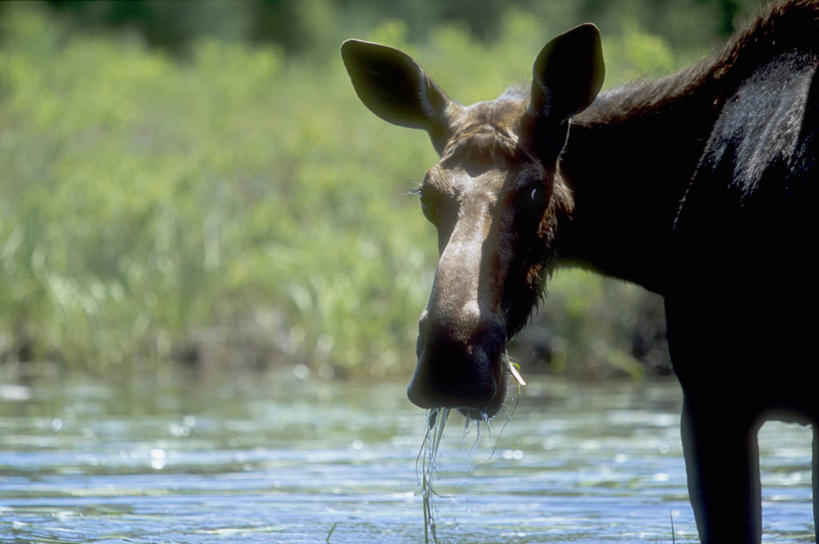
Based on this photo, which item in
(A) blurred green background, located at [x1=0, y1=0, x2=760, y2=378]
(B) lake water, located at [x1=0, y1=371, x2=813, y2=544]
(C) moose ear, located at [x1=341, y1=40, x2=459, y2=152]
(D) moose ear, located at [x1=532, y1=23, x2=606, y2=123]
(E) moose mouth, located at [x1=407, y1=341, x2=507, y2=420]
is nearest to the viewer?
(E) moose mouth, located at [x1=407, y1=341, x2=507, y2=420]

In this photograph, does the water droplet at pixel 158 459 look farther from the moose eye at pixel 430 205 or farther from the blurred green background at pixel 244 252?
the moose eye at pixel 430 205

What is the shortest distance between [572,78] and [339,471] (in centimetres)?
377

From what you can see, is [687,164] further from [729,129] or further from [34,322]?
[34,322]

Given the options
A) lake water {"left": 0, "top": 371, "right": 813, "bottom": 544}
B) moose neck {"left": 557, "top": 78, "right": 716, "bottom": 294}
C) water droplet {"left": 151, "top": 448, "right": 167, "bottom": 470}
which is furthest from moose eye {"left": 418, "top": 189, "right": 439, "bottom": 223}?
water droplet {"left": 151, "top": 448, "right": 167, "bottom": 470}

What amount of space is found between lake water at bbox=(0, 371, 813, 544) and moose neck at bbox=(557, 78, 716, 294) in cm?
81

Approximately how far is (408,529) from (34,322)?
9.67 meters

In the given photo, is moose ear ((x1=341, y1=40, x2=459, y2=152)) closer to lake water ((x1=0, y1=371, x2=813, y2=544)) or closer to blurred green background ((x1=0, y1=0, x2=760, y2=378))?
blurred green background ((x1=0, y1=0, x2=760, y2=378))

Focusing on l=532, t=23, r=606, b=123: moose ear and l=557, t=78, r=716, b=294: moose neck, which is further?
l=557, t=78, r=716, b=294: moose neck

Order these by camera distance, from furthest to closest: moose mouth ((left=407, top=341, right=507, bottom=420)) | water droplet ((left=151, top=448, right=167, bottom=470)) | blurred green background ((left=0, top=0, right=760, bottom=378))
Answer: blurred green background ((left=0, top=0, right=760, bottom=378)), water droplet ((left=151, top=448, right=167, bottom=470)), moose mouth ((left=407, top=341, right=507, bottom=420))

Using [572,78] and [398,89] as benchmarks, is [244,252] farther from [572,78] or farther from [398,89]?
[572,78]

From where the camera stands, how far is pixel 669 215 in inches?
171

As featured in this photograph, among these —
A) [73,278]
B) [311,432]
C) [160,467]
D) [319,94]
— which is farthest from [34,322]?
[319,94]

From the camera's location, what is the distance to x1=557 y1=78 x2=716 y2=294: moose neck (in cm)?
437

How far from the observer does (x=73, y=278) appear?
1441cm
